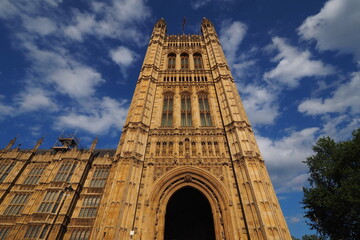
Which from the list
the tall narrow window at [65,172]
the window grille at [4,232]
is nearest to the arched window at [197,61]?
the tall narrow window at [65,172]

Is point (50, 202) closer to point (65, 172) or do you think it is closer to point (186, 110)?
point (65, 172)

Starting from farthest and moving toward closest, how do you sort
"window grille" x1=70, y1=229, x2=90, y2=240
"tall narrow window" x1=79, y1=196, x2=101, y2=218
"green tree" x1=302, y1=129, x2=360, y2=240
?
"tall narrow window" x1=79, y1=196, x2=101, y2=218 < "window grille" x1=70, y1=229, x2=90, y2=240 < "green tree" x1=302, y1=129, x2=360, y2=240

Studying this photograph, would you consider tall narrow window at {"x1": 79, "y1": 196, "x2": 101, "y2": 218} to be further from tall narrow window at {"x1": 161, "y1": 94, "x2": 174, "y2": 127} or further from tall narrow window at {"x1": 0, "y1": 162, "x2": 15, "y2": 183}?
tall narrow window at {"x1": 0, "y1": 162, "x2": 15, "y2": 183}

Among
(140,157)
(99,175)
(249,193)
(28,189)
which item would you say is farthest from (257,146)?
(28,189)

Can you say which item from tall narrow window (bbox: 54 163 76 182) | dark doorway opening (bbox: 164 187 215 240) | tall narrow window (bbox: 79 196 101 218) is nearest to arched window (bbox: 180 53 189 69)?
dark doorway opening (bbox: 164 187 215 240)

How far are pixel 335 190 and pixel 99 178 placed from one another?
23.2m

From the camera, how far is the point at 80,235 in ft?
62.3

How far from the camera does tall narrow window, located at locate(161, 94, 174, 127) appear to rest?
2439cm

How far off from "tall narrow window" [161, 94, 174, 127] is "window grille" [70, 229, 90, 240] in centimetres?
1324

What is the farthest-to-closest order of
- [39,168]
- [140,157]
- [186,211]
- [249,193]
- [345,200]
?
1. [39,168]
2. [186,211]
3. [140,157]
4. [249,193]
5. [345,200]

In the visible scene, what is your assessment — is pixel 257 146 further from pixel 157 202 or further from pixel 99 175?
pixel 99 175

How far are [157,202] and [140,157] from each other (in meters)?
4.47

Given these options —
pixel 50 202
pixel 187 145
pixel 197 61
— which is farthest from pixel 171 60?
pixel 50 202

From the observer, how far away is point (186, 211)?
74.3 ft
